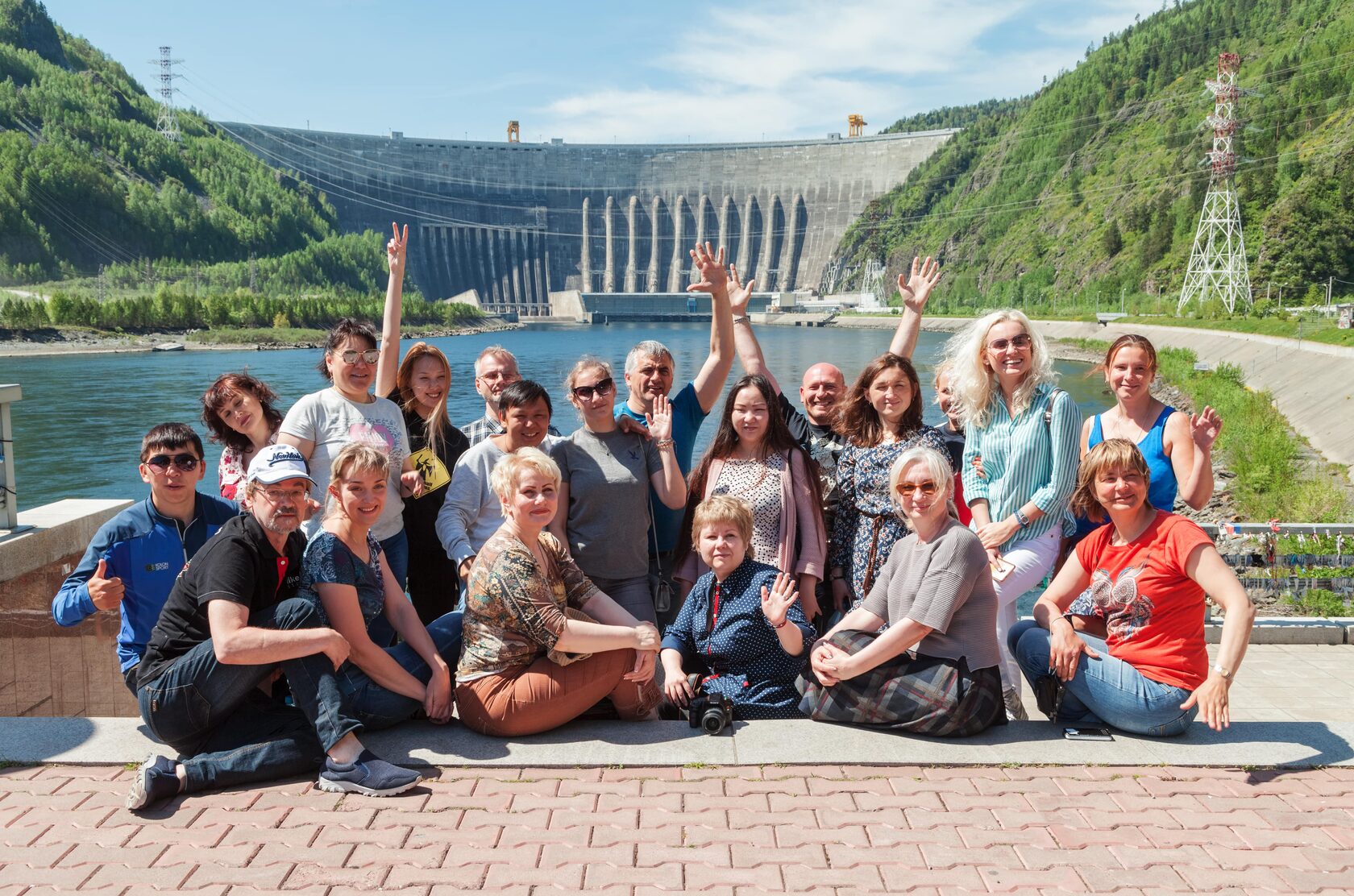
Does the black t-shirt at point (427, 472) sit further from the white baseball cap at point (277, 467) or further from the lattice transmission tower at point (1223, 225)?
the lattice transmission tower at point (1223, 225)

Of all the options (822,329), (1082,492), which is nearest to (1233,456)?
(1082,492)

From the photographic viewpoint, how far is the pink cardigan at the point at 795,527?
13.9 feet

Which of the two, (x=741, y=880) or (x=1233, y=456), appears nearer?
(x=741, y=880)

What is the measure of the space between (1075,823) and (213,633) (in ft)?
8.85

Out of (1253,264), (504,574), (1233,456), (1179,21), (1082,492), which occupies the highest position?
(1179,21)

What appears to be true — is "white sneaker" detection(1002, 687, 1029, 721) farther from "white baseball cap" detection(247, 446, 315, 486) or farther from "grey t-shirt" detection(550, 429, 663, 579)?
"white baseball cap" detection(247, 446, 315, 486)

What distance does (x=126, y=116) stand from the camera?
99.8 m

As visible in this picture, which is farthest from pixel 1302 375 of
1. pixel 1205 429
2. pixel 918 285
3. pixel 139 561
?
pixel 139 561

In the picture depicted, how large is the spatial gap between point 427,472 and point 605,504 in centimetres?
93

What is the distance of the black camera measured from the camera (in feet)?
12.6

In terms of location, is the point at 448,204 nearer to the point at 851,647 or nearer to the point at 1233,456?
the point at 1233,456

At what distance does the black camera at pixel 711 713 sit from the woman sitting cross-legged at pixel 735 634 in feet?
0.27

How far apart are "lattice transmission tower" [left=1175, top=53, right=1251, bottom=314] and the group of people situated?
41607 millimetres

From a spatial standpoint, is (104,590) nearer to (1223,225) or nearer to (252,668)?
(252,668)
